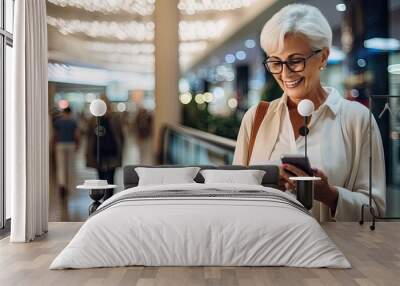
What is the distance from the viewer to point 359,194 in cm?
697

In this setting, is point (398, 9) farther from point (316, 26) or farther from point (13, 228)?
point (13, 228)

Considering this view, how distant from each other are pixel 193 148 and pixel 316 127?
144 cm

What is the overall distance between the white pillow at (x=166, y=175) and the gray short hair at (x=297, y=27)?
1.76 m

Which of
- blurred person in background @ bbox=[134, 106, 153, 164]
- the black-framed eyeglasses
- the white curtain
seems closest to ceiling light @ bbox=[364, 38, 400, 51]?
the black-framed eyeglasses

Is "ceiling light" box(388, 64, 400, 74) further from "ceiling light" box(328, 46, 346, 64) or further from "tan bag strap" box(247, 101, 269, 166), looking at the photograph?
"tan bag strap" box(247, 101, 269, 166)

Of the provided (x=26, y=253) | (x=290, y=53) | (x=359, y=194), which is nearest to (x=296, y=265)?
(x=26, y=253)

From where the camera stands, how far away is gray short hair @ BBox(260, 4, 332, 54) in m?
7.05

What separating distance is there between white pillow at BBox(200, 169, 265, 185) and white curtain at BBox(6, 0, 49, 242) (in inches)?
69.7

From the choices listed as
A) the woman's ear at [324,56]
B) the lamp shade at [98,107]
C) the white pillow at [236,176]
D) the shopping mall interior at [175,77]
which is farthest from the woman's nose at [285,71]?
the lamp shade at [98,107]

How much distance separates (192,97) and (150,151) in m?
0.82

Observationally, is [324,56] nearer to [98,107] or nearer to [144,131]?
[144,131]

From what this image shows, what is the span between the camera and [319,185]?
687 cm

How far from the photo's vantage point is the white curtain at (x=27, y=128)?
576 cm

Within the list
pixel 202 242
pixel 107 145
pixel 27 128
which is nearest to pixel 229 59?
pixel 107 145
